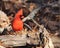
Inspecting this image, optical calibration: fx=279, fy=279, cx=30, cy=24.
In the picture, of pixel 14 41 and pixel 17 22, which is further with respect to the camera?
pixel 17 22

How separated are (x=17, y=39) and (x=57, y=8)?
10.3 feet

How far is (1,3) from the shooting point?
7305 millimetres

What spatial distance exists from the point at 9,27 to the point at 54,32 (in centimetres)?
143

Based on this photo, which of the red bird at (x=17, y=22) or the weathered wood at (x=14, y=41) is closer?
the weathered wood at (x=14, y=41)

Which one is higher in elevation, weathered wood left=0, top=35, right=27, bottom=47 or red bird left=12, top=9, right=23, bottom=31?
red bird left=12, top=9, right=23, bottom=31

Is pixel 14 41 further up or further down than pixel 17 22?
further down

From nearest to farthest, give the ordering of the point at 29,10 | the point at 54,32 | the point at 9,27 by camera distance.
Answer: the point at 9,27 < the point at 54,32 < the point at 29,10

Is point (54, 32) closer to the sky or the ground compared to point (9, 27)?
closer to the ground

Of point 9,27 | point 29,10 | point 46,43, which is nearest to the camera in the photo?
point 46,43

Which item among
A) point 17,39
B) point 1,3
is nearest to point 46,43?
point 17,39

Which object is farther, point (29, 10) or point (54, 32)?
point (29, 10)

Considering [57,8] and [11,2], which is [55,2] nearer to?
[57,8]

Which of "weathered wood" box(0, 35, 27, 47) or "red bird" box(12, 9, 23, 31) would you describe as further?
"red bird" box(12, 9, 23, 31)

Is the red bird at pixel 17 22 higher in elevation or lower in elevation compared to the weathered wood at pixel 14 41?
higher
